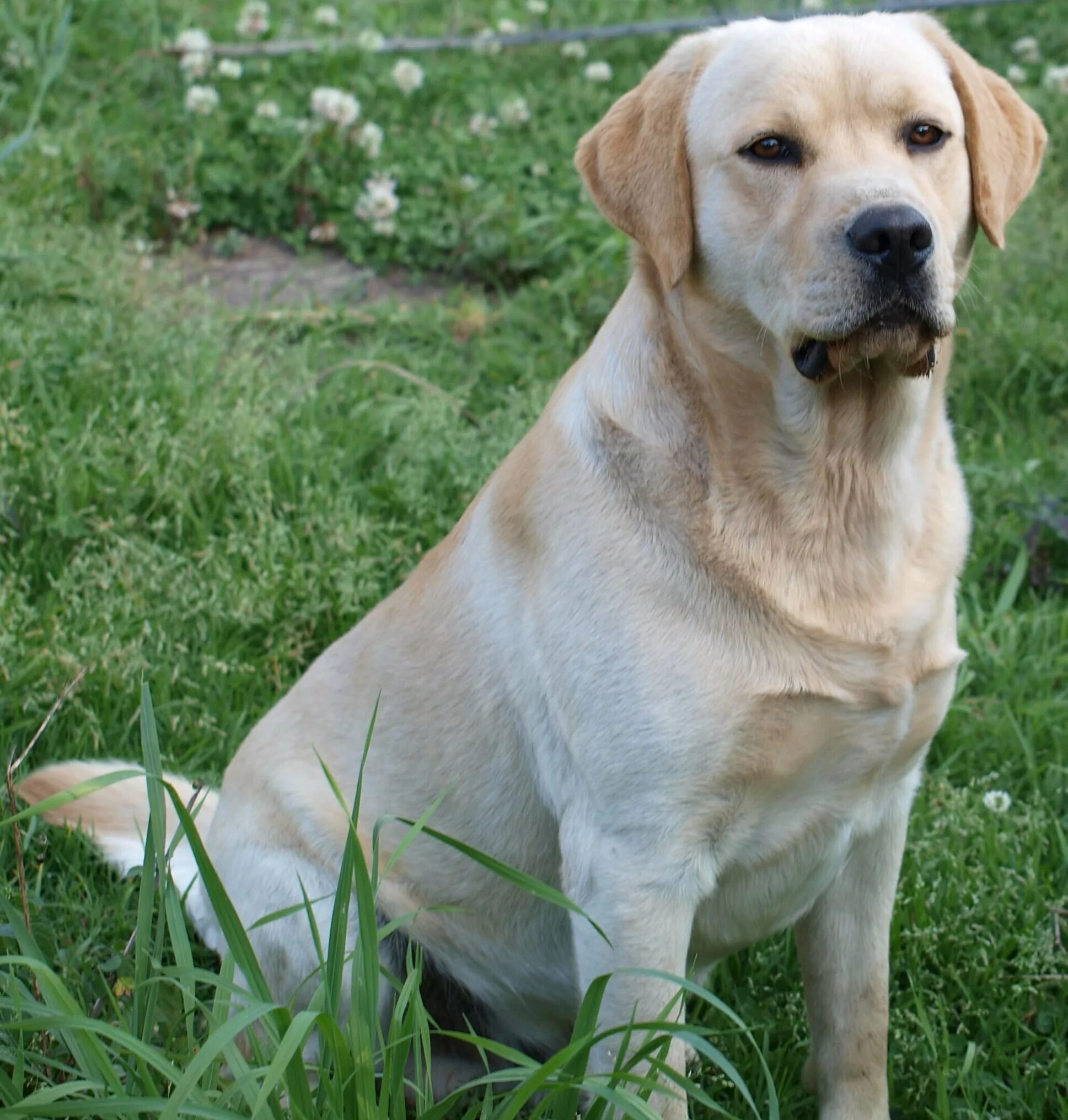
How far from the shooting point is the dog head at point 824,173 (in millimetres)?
2074

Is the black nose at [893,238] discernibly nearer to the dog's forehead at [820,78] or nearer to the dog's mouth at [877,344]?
the dog's mouth at [877,344]

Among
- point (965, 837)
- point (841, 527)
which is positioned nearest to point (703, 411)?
point (841, 527)

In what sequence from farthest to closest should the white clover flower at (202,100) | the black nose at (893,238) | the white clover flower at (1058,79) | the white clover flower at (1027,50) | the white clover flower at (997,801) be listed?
the white clover flower at (1027,50) → the white clover flower at (1058,79) → the white clover flower at (202,100) → the white clover flower at (997,801) → the black nose at (893,238)

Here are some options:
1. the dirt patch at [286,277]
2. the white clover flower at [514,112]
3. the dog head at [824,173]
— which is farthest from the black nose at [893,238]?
the white clover flower at [514,112]

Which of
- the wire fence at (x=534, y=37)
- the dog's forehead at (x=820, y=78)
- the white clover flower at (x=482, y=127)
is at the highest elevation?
the dog's forehead at (x=820, y=78)

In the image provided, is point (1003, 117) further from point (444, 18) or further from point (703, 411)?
point (444, 18)

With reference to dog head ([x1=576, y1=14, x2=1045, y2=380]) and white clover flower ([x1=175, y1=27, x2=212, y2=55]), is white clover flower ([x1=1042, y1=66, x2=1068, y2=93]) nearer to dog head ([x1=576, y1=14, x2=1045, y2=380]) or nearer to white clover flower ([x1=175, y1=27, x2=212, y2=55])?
white clover flower ([x1=175, y1=27, x2=212, y2=55])

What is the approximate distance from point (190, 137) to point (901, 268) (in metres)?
3.95

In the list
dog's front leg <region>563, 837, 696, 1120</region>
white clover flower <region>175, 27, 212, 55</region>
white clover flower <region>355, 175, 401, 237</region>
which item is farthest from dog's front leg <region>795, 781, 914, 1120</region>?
white clover flower <region>175, 27, 212, 55</region>

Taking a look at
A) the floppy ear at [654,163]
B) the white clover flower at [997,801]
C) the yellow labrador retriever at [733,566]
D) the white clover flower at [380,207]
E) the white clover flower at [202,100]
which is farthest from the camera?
the white clover flower at [202,100]

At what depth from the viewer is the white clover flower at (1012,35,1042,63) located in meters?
5.94

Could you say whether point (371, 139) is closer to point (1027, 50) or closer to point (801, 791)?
point (1027, 50)

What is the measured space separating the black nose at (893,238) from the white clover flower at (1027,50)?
14.7ft

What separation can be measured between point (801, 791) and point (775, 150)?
99cm
